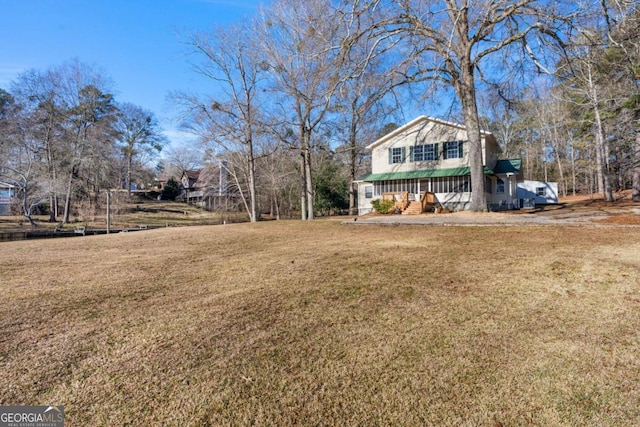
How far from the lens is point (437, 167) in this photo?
1947 centimetres

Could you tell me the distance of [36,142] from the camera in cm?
2677

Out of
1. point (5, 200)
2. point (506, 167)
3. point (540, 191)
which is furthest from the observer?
point (5, 200)

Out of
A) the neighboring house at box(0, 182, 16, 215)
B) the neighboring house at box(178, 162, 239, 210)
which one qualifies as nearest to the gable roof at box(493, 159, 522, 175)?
the neighboring house at box(178, 162, 239, 210)

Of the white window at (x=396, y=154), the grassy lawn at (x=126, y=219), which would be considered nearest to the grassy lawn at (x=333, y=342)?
the white window at (x=396, y=154)

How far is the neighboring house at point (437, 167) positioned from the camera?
18625 millimetres

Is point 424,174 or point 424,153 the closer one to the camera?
point 424,174

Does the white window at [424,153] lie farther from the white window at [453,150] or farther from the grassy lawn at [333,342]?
the grassy lawn at [333,342]

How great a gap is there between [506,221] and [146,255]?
9.20 m

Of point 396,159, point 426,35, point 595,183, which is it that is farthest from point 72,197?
point 595,183

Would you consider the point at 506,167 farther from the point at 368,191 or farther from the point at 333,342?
the point at 333,342

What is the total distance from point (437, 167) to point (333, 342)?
61.8 feet

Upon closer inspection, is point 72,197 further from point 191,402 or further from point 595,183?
point 595,183

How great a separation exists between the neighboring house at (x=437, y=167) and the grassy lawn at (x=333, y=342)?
553 inches

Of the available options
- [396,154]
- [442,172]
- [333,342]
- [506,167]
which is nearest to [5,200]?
[396,154]
